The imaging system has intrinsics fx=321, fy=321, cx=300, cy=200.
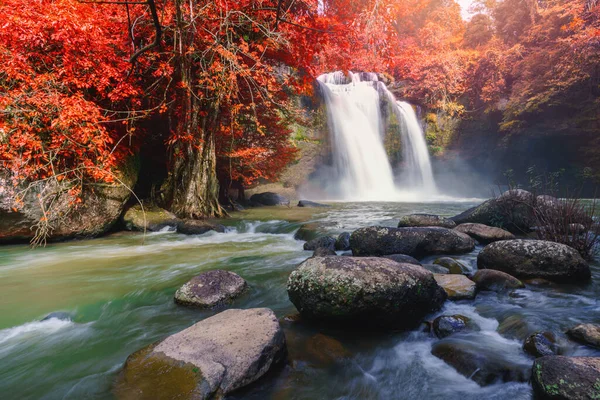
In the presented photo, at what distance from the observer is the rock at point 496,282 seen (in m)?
3.98

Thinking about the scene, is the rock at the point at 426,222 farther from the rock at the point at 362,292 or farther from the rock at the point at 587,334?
the rock at the point at 587,334

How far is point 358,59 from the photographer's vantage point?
2617 centimetres

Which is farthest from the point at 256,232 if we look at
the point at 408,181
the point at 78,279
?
the point at 408,181

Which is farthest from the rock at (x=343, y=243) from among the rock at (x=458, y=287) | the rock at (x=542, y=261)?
the rock at (x=542, y=261)

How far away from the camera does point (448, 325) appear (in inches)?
122

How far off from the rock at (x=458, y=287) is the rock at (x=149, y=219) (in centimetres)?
742

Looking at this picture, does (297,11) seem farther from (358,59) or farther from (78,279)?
(358,59)

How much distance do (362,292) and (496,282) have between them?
7.05 ft

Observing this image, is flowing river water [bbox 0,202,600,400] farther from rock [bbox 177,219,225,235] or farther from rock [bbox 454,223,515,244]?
rock [bbox 177,219,225,235]

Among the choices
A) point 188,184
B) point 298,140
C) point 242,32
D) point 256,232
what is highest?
point 242,32

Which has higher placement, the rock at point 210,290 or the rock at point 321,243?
Result: the rock at point 210,290

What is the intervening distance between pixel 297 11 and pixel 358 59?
690 inches

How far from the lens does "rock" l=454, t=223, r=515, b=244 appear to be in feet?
A: 20.4

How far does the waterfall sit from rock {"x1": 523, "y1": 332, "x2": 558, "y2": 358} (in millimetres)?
16447
